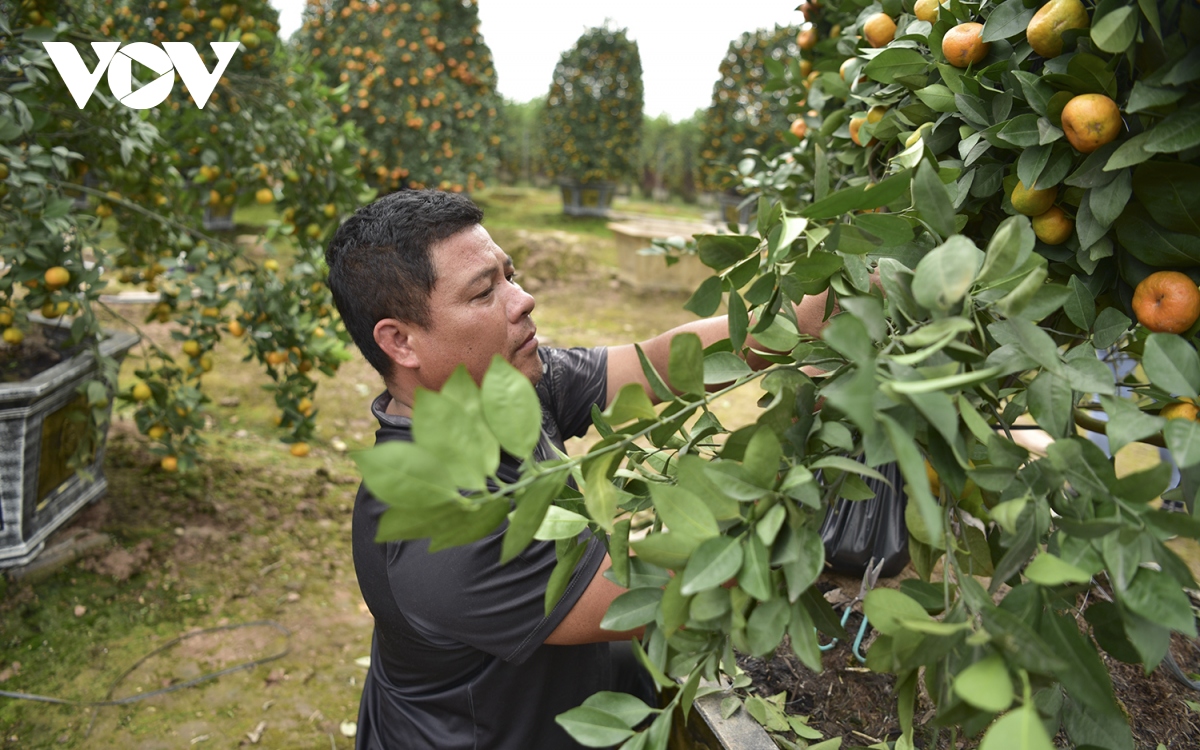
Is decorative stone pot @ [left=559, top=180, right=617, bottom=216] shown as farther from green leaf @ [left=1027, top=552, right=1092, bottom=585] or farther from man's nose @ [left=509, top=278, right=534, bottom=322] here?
green leaf @ [left=1027, top=552, right=1092, bottom=585]

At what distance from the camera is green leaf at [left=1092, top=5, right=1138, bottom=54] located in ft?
2.03

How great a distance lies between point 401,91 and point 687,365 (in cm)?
824

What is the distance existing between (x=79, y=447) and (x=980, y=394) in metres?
2.80

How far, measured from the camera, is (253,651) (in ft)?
8.22

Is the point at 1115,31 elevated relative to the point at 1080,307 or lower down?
elevated

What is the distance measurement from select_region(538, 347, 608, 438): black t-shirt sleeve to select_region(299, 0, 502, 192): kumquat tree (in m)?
6.60

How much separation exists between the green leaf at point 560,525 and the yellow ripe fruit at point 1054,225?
1.95 ft

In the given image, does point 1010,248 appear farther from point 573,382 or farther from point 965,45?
point 573,382

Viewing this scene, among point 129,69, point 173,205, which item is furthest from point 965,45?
point 173,205

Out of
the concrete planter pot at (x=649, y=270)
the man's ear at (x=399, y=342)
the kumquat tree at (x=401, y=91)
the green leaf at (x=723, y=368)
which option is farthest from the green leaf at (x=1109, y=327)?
the kumquat tree at (x=401, y=91)

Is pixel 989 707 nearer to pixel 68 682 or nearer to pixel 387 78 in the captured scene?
pixel 68 682

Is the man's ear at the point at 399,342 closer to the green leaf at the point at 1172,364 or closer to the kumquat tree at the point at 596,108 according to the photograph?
the green leaf at the point at 1172,364

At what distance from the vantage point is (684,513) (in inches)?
23.1

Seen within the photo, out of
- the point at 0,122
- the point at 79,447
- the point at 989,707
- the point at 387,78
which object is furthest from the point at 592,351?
the point at 387,78
